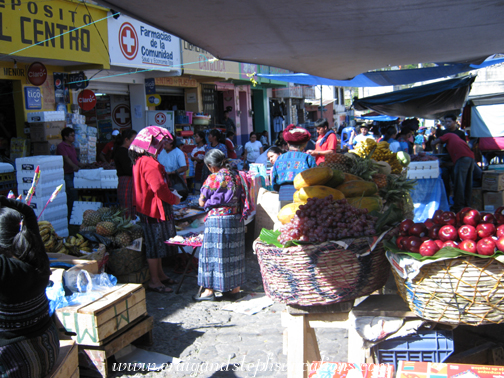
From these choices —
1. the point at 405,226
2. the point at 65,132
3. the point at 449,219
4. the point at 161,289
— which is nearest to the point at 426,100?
the point at 161,289

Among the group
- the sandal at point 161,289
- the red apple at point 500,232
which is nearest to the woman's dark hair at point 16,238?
the red apple at point 500,232

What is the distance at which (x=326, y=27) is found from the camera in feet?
8.76

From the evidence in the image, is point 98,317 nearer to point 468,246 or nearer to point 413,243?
point 413,243

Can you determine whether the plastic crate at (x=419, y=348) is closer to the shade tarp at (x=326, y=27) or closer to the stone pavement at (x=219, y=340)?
the stone pavement at (x=219, y=340)

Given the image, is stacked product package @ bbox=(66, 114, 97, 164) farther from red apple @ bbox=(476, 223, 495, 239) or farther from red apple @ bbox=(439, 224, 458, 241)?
red apple @ bbox=(476, 223, 495, 239)

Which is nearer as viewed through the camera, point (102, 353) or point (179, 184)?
point (102, 353)

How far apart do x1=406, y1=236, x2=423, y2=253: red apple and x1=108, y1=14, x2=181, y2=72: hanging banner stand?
905cm

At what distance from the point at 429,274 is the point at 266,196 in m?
4.74

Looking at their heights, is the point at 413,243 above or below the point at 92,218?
above

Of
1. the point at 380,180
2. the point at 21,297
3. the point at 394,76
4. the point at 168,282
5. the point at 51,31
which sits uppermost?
the point at 51,31

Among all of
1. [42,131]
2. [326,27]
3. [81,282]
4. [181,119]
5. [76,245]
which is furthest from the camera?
[181,119]

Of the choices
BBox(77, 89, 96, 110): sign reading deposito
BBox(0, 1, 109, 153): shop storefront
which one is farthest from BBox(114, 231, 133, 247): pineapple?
BBox(77, 89, 96, 110): sign reading deposito

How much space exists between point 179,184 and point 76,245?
2553mm

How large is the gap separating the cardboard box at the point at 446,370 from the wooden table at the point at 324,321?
14.3 inches
